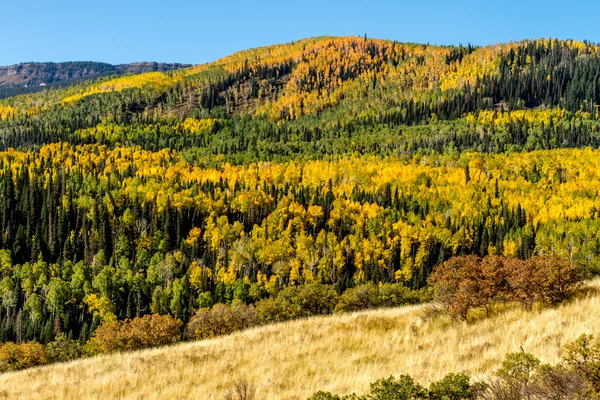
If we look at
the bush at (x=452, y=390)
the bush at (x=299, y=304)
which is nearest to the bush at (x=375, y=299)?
the bush at (x=299, y=304)

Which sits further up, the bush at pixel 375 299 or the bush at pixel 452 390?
the bush at pixel 452 390

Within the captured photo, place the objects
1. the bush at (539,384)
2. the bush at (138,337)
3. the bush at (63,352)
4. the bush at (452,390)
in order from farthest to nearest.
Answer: the bush at (63,352) < the bush at (138,337) < the bush at (452,390) < the bush at (539,384)

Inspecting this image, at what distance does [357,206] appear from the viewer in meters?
186

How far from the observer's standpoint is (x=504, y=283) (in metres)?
29.5

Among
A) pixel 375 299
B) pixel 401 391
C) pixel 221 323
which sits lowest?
pixel 375 299

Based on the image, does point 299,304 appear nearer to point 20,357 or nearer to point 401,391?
point 20,357

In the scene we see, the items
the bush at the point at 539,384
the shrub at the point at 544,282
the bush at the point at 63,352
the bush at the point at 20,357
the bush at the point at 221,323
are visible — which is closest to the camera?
the bush at the point at 539,384

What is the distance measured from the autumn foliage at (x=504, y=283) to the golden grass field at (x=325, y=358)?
3.65 ft

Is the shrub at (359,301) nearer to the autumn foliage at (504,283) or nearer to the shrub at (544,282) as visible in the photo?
the autumn foliage at (504,283)

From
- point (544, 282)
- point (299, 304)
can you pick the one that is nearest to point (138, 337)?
point (299, 304)

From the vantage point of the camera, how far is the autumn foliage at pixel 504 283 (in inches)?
1062

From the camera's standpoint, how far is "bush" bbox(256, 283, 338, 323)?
57638 millimetres

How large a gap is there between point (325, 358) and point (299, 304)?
36.0m

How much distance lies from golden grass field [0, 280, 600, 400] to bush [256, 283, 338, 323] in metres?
25.6
